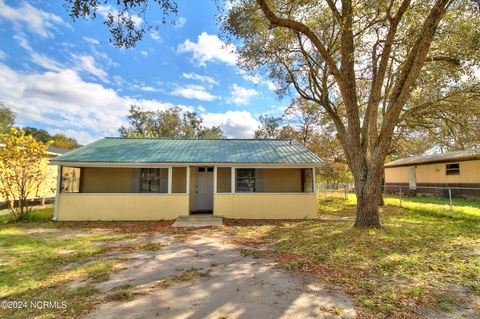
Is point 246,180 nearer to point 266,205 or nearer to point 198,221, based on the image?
point 266,205

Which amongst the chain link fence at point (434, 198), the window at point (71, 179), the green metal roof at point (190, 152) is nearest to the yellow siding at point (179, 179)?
the green metal roof at point (190, 152)

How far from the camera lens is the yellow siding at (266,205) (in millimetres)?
11484

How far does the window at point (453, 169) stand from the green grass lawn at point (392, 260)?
11.0 m

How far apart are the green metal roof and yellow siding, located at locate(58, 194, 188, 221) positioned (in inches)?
61.3

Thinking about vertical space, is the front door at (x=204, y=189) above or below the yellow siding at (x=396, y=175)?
below

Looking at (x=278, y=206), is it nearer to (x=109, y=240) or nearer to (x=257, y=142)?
(x=257, y=142)

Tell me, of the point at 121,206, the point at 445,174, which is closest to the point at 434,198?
the point at 445,174

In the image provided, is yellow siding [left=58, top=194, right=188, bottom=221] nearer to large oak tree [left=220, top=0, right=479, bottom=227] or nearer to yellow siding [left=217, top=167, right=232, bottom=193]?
yellow siding [left=217, top=167, right=232, bottom=193]

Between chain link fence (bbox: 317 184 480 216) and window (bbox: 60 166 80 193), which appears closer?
window (bbox: 60 166 80 193)

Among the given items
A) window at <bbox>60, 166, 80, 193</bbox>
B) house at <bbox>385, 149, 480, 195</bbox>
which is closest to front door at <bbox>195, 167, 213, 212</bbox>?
window at <bbox>60, 166, 80, 193</bbox>

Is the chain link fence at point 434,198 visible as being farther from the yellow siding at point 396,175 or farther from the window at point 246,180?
the window at point 246,180

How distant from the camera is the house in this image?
1705 cm

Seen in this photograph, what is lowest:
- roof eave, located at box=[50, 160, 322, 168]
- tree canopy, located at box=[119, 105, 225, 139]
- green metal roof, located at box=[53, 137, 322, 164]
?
roof eave, located at box=[50, 160, 322, 168]

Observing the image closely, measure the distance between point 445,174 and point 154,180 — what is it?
66.1 ft
